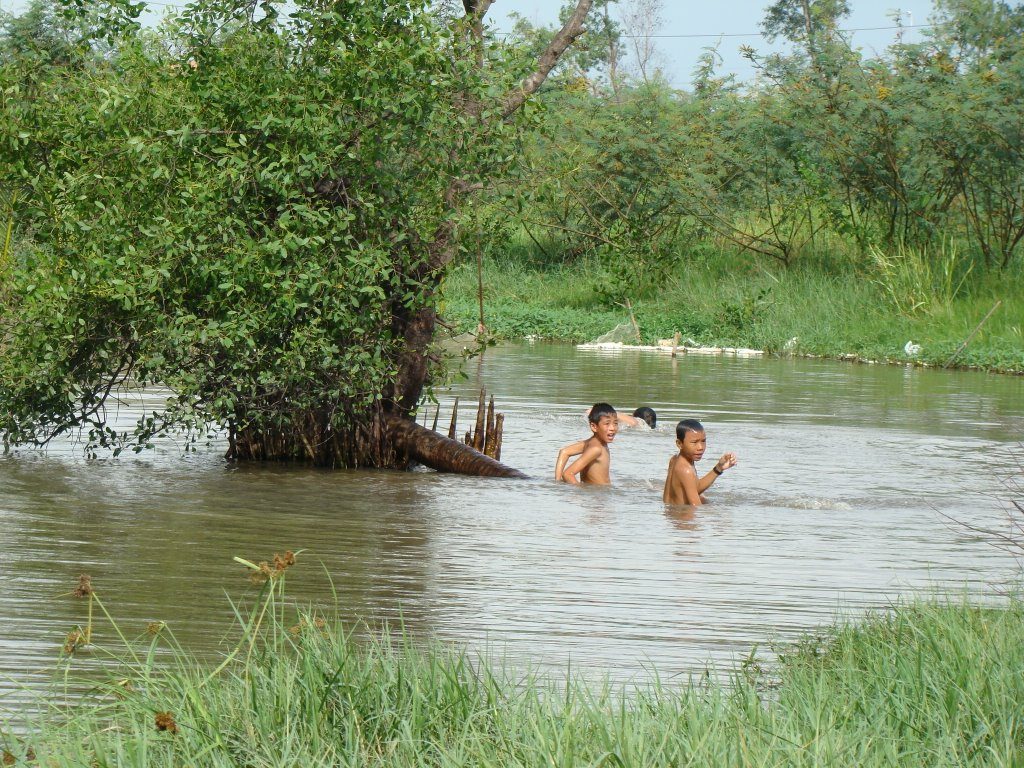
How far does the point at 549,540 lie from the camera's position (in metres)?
8.57

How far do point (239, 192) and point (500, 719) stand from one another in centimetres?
644

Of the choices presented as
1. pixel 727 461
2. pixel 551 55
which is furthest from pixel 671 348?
pixel 727 461

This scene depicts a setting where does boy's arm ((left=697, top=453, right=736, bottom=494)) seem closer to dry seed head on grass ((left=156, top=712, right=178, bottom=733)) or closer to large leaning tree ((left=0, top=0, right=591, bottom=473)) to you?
large leaning tree ((left=0, top=0, right=591, bottom=473))

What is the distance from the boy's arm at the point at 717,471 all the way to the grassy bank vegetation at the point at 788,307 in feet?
31.9

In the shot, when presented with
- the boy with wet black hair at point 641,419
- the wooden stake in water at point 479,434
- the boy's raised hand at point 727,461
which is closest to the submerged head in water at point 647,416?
the boy with wet black hair at point 641,419

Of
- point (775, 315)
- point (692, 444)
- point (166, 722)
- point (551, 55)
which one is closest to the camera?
point (166, 722)

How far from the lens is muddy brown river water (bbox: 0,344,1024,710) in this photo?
6066 mm

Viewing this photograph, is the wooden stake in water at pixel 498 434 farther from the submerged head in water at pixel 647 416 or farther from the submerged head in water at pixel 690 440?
the submerged head in water at pixel 647 416

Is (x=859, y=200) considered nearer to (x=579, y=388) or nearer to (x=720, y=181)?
(x=720, y=181)

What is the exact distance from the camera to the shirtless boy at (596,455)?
11.0m

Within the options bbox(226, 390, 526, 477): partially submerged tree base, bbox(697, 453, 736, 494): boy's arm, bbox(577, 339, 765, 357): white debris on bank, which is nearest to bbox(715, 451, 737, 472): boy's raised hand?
bbox(697, 453, 736, 494): boy's arm

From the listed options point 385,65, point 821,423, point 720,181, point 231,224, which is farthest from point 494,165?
point 720,181

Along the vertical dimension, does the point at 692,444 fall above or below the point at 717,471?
above

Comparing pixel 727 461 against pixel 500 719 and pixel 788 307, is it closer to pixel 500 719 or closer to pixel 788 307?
pixel 500 719
